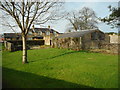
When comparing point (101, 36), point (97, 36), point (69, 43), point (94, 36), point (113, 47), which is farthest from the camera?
point (101, 36)

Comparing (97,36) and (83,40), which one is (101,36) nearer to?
(97,36)

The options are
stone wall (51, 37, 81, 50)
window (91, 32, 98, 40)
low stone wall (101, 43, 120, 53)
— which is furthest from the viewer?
window (91, 32, 98, 40)

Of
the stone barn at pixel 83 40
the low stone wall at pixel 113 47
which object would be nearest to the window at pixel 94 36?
the stone barn at pixel 83 40

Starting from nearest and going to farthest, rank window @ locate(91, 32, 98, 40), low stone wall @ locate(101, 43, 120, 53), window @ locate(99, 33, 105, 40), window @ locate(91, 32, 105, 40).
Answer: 1. low stone wall @ locate(101, 43, 120, 53)
2. window @ locate(91, 32, 98, 40)
3. window @ locate(91, 32, 105, 40)
4. window @ locate(99, 33, 105, 40)

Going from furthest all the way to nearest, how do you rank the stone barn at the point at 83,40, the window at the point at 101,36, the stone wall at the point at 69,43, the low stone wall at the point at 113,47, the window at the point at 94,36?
the window at the point at 101,36, the window at the point at 94,36, the stone barn at the point at 83,40, the stone wall at the point at 69,43, the low stone wall at the point at 113,47

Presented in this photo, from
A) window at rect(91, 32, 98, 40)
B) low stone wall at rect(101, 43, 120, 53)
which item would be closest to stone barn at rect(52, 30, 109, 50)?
window at rect(91, 32, 98, 40)

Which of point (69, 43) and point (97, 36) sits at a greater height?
Result: point (97, 36)

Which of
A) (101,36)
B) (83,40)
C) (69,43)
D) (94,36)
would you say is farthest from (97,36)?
(69,43)

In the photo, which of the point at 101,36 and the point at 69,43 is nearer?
the point at 69,43

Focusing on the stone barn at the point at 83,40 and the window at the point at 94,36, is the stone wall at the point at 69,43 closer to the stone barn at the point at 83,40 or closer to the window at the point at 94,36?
the stone barn at the point at 83,40

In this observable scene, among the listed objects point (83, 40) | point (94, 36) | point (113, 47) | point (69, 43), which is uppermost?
point (94, 36)

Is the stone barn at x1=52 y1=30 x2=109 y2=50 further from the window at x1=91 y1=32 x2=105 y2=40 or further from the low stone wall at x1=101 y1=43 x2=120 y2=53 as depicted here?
the low stone wall at x1=101 y1=43 x2=120 y2=53

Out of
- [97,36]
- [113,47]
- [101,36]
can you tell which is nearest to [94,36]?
[97,36]

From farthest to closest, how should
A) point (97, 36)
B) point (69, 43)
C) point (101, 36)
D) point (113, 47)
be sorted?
point (101, 36), point (97, 36), point (69, 43), point (113, 47)
